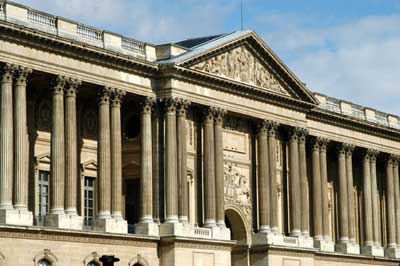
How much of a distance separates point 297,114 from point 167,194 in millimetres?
14224

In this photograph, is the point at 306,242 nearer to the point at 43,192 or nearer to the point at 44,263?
the point at 43,192

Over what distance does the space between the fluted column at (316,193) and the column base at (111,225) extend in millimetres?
19300

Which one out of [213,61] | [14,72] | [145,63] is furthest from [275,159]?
[14,72]

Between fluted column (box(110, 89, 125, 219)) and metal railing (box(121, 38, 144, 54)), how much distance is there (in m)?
2.81

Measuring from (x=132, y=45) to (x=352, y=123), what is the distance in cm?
2321

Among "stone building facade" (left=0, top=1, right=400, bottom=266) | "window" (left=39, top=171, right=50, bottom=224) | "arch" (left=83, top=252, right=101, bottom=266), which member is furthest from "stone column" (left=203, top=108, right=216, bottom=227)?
"window" (left=39, top=171, right=50, bottom=224)

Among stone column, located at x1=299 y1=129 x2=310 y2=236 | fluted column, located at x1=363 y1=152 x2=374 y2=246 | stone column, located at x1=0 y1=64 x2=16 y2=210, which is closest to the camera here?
stone column, located at x1=0 y1=64 x2=16 y2=210

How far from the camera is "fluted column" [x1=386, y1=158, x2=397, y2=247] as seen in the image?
81.0m

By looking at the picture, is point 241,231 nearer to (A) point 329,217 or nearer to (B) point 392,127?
(A) point 329,217

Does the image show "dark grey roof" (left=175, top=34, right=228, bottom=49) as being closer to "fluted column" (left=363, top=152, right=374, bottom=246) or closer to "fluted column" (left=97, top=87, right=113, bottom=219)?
"fluted column" (left=97, top=87, right=113, bottom=219)

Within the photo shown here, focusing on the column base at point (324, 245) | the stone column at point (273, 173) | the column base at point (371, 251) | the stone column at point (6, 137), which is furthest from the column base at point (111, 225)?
the column base at point (371, 251)

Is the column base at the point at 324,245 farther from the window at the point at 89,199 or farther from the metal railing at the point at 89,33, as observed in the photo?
the metal railing at the point at 89,33

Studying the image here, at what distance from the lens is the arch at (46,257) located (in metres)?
51.2

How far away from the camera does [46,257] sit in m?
51.7
